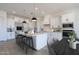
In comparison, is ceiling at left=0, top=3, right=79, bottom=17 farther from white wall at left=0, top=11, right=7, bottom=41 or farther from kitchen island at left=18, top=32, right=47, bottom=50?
kitchen island at left=18, top=32, right=47, bottom=50

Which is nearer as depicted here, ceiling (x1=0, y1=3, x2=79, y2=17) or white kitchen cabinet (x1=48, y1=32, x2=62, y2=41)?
ceiling (x1=0, y1=3, x2=79, y2=17)

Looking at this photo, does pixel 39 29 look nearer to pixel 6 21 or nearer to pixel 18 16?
pixel 18 16

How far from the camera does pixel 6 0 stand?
228 cm

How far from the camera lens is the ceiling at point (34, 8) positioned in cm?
227

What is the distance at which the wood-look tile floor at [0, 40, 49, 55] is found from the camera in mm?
2297

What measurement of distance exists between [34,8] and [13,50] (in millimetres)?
992

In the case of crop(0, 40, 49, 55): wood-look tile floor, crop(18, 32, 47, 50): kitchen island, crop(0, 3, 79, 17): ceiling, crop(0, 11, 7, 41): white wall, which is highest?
crop(0, 3, 79, 17): ceiling

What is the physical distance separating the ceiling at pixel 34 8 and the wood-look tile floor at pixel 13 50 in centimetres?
65

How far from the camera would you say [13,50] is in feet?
7.61

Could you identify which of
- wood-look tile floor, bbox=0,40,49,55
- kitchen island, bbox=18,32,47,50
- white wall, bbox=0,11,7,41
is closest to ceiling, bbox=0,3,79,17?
white wall, bbox=0,11,7,41

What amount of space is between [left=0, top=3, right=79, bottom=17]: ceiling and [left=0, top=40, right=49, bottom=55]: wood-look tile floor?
0.65 metres

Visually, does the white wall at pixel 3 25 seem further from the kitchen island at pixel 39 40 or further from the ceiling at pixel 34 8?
the kitchen island at pixel 39 40

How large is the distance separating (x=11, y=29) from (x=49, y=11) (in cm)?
90
